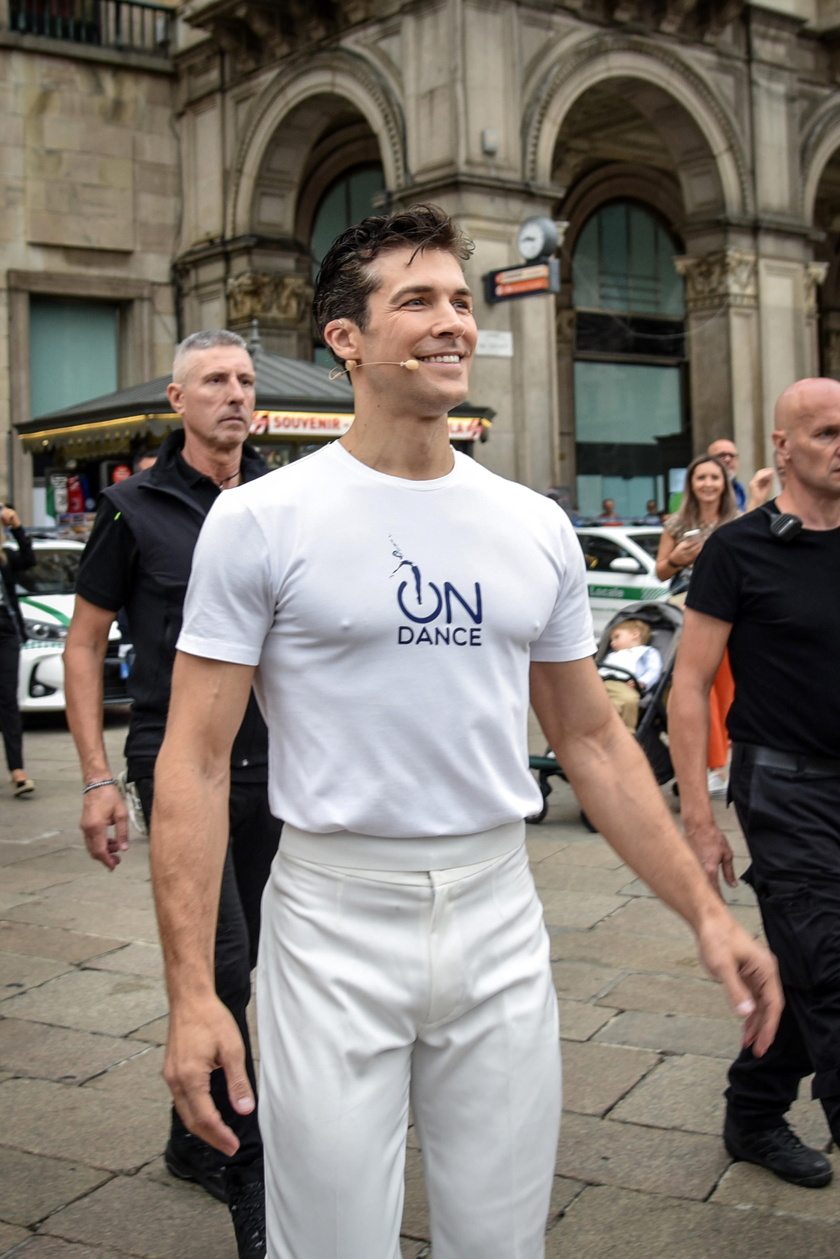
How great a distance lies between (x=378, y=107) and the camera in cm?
1980

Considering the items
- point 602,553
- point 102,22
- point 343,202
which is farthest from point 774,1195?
point 102,22

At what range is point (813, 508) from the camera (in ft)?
11.1

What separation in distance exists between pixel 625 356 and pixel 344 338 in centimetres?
2676

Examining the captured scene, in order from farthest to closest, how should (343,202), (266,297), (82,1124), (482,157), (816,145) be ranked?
(343,202) < (816,145) < (266,297) < (482,157) < (82,1124)

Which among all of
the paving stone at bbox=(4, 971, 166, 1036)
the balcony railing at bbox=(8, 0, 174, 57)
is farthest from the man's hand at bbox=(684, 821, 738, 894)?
the balcony railing at bbox=(8, 0, 174, 57)

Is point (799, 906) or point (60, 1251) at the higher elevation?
point (799, 906)

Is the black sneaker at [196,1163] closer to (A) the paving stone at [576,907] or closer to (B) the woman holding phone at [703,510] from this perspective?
(A) the paving stone at [576,907]

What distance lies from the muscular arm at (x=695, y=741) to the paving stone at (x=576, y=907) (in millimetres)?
2301

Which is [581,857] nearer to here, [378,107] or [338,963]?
[338,963]

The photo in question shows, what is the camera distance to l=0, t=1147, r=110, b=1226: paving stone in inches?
132

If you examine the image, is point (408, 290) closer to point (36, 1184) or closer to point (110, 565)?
point (110, 565)

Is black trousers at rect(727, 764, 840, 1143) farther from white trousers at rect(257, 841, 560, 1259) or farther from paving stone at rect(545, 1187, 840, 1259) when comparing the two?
white trousers at rect(257, 841, 560, 1259)

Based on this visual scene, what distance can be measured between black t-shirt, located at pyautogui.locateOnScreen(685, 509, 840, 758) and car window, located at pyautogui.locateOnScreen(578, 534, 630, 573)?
11.7 metres

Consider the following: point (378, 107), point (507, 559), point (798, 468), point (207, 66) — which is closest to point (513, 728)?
point (507, 559)
